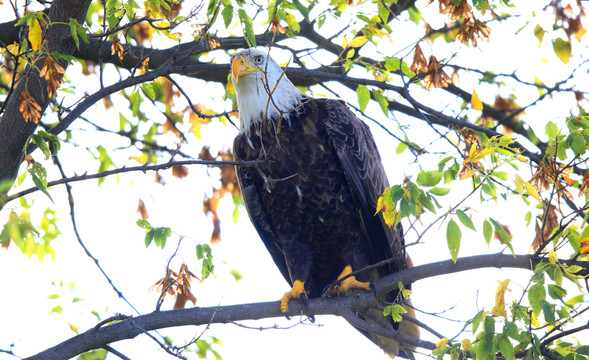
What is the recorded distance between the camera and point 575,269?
252cm

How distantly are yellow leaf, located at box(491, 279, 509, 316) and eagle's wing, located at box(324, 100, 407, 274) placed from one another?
58.7 inches

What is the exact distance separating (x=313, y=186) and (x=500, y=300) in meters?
1.79

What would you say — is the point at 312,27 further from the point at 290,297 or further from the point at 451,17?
the point at 290,297

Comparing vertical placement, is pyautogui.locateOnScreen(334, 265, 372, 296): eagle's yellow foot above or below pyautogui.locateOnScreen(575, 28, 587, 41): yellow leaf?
below

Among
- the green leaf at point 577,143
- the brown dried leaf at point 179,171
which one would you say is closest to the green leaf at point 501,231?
the green leaf at point 577,143

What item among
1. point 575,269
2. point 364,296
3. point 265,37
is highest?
point 265,37

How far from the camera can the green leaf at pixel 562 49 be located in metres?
4.77

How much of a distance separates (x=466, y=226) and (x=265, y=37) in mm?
2336

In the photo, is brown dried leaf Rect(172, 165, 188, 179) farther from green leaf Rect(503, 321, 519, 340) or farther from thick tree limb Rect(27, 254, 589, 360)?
green leaf Rect(503, 321, 519, 340)

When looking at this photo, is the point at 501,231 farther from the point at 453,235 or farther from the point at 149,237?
the point at 149,237

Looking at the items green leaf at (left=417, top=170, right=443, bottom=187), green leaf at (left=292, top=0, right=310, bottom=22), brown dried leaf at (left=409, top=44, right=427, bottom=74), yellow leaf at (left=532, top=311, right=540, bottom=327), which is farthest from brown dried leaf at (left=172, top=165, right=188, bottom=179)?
yellow leaf at (left=532, top=311, right=540, bottom=327)

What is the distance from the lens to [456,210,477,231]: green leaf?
231 centimetres

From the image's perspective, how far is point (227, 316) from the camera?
3240mm

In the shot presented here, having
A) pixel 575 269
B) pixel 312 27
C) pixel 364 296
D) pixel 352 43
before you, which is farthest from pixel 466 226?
pixel 312 27
